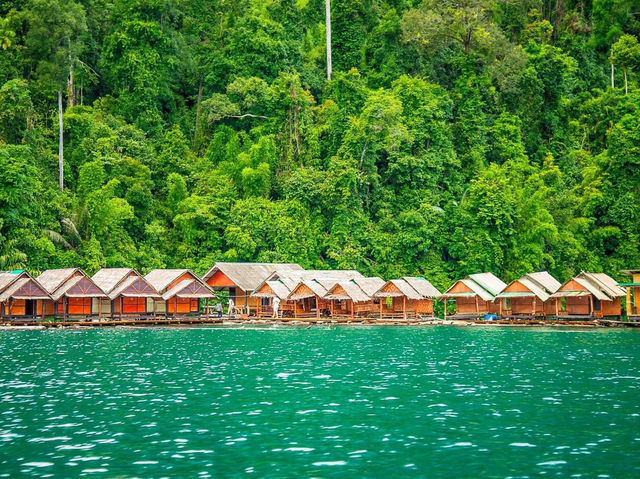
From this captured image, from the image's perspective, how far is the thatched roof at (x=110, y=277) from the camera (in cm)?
4534

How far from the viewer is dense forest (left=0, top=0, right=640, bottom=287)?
50719 millimetres

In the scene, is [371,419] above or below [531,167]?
below

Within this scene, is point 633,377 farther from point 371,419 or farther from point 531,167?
point 531,167

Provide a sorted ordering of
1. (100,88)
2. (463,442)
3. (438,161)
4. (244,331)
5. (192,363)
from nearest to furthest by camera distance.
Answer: (463,442), (192,363), (244,331), (438,161), (100,88)

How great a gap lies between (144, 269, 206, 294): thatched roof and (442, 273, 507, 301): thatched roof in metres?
16.1

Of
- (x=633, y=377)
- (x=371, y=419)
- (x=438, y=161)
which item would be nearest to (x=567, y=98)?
(x=438, y=161)

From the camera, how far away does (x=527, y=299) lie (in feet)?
150

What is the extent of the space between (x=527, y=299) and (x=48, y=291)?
28.6 meters

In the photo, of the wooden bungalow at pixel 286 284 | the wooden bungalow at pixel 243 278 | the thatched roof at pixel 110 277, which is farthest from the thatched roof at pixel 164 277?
the wooden bungalow at pixel 286 284

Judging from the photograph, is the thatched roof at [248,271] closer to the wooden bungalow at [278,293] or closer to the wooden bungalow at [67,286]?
the wooden bungalow at [278,293]

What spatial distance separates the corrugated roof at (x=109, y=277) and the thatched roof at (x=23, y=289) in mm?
3548

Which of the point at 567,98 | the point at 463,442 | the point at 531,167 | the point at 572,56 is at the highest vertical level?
the point at 572,56

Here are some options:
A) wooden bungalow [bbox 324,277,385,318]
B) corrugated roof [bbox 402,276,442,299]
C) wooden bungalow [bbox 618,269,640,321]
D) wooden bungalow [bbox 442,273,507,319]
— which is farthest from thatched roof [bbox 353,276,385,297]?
wooden bungalow [bbox 618,269,640,321]

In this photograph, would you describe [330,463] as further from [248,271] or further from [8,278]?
[248,271]
